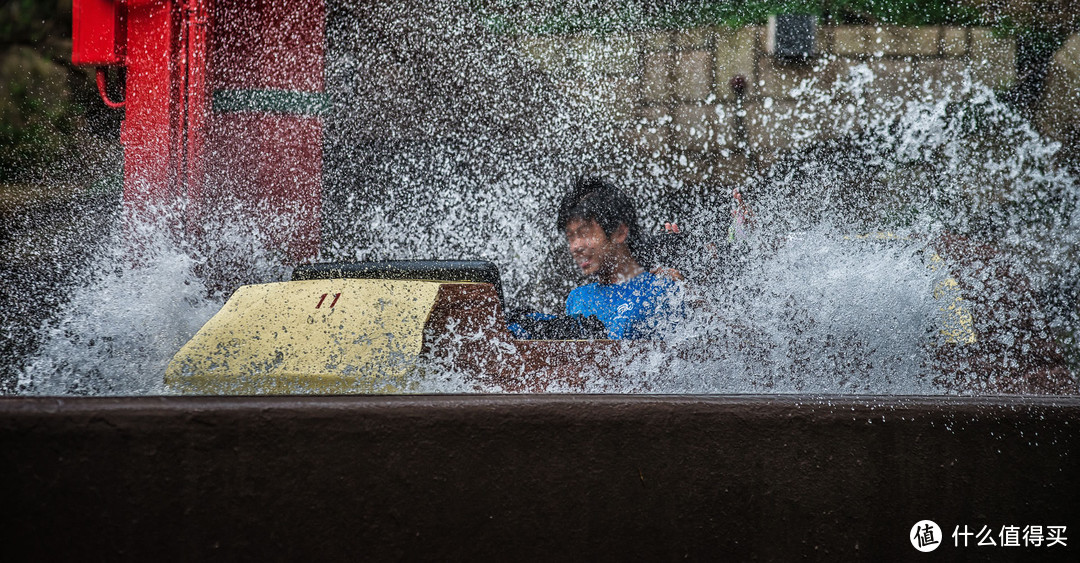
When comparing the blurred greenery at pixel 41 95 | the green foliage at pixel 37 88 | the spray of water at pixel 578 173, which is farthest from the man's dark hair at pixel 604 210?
the green foliage at pixel 37 88

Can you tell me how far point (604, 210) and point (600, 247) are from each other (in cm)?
11

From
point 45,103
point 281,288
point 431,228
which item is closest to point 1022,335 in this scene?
point 281,288

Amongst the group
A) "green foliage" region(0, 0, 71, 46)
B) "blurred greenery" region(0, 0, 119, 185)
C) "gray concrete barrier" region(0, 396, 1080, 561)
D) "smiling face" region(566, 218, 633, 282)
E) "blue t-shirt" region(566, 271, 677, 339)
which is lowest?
"gray concrete barrier" region(0, 396, 1080, 561)

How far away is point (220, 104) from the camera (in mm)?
2113

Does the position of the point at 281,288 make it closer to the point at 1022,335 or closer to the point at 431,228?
the point at 1022,335

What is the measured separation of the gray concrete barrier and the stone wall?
7.86 feet

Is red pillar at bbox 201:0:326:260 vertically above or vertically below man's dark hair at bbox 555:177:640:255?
above

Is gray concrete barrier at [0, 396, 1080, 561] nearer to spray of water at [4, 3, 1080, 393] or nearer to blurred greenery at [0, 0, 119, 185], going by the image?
spray of water at [4, 3, 1080, 393]

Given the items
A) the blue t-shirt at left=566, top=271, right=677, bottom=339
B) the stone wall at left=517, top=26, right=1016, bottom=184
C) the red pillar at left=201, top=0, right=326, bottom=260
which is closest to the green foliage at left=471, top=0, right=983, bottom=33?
the stone wall at left=517, top=26, right=1016, bottom=184

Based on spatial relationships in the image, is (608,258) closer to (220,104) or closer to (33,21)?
(220,104)

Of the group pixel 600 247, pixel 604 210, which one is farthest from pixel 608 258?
pixel 604 210

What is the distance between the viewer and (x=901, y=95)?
305 centimetres

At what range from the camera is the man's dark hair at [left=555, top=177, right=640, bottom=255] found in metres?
2.03

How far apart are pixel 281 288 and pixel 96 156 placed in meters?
2.39
